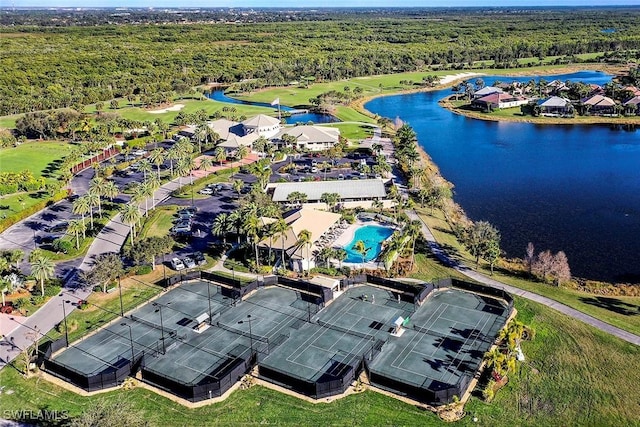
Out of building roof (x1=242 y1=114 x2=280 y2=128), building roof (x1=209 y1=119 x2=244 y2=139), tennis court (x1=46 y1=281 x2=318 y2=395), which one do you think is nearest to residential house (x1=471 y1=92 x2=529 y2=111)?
building roof (x1=242 y1=114 x2=280 y2=128)

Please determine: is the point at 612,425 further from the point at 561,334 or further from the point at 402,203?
the point at 402,203

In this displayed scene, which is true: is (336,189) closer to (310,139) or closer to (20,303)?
(310,139)

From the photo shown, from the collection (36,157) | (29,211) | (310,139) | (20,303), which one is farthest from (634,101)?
(20,303)

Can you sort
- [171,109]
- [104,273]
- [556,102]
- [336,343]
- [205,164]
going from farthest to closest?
[171,109] → [556,102] → [205,164] → [104,273] → [336,343]

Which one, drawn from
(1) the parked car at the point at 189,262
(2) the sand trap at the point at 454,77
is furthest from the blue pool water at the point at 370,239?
(2) the sand trap at the point at 454,77

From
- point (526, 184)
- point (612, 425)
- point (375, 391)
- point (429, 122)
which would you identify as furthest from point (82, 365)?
point (429, 122)

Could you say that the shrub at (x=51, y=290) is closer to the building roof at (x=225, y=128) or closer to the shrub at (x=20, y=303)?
the shrub at (x=20, y=303)
